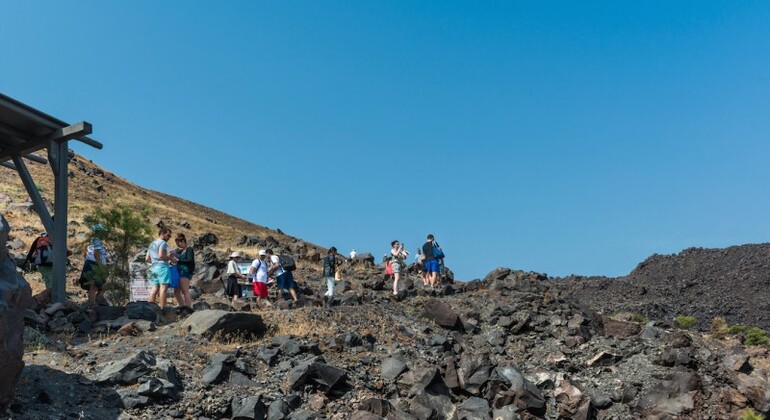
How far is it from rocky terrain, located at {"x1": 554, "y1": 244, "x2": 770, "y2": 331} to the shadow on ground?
22.5 m

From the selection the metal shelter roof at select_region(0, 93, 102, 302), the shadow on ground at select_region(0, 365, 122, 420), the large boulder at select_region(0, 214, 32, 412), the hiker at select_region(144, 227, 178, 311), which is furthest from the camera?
the hiker at select_region(144, 227, 178, 311)

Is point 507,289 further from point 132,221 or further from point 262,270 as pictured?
point 132,221

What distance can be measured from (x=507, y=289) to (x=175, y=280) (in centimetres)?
1145

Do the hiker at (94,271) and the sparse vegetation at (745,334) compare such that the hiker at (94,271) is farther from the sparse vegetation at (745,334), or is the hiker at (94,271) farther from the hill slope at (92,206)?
the sparse vegetation at (745,334)

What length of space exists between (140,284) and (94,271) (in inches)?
51.1

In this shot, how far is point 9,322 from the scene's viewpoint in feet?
24.5

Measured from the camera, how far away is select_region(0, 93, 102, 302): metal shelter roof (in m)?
14.0

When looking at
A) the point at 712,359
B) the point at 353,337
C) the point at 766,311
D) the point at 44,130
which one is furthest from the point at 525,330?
the point at 766,311

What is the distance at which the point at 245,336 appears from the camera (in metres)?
12.6

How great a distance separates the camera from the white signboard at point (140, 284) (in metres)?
15.5

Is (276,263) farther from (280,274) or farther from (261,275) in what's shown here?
(261,275)

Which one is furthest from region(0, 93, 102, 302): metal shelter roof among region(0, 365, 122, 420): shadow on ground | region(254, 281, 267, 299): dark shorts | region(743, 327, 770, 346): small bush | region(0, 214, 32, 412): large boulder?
region(743, 327, 770, 346): small bush

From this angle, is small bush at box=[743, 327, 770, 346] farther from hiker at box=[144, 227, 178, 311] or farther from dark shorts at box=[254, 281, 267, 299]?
hiker at box=[144, 227, 178, 311]

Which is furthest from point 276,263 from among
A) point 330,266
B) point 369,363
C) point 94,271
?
point 369,363
